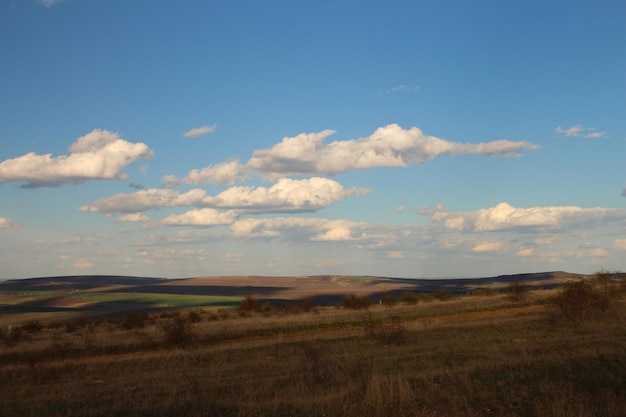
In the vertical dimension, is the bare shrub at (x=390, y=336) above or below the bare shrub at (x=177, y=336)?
above

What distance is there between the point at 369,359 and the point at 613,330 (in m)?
10.7

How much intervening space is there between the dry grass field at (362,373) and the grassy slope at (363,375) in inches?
1.9

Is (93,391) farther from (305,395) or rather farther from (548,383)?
(548,383)

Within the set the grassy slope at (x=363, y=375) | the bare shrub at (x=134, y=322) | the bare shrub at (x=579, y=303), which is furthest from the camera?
the bare shrub at (x=134, y=322)

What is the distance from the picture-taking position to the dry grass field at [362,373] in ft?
40.6

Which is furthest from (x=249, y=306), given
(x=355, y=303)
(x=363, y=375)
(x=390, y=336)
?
(x=363, y=375)

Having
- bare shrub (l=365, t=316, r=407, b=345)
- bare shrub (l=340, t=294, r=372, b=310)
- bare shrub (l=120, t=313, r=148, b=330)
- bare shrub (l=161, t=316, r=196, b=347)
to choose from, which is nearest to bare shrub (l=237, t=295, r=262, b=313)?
bare shrub (l=340, t=294, r=372, b=310)

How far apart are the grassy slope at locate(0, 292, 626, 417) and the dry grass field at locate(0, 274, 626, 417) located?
0.05 meters

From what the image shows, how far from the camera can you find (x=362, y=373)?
1706cm

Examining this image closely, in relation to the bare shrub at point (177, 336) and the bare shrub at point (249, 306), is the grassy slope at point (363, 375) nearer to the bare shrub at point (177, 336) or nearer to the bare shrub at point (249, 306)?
the bare shrub at point (177, 336)

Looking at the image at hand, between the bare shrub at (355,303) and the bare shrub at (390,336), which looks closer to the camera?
the bare shrub at (390,336)

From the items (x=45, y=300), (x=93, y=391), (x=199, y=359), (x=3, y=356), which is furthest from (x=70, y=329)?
(x=45, y=300)

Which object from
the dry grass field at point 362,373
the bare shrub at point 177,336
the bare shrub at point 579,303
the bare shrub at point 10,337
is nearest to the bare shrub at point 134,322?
the bare shrub at point 10,337

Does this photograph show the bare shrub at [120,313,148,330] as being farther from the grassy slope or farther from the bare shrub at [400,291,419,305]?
the bare shrub at [400,291,419,305]
